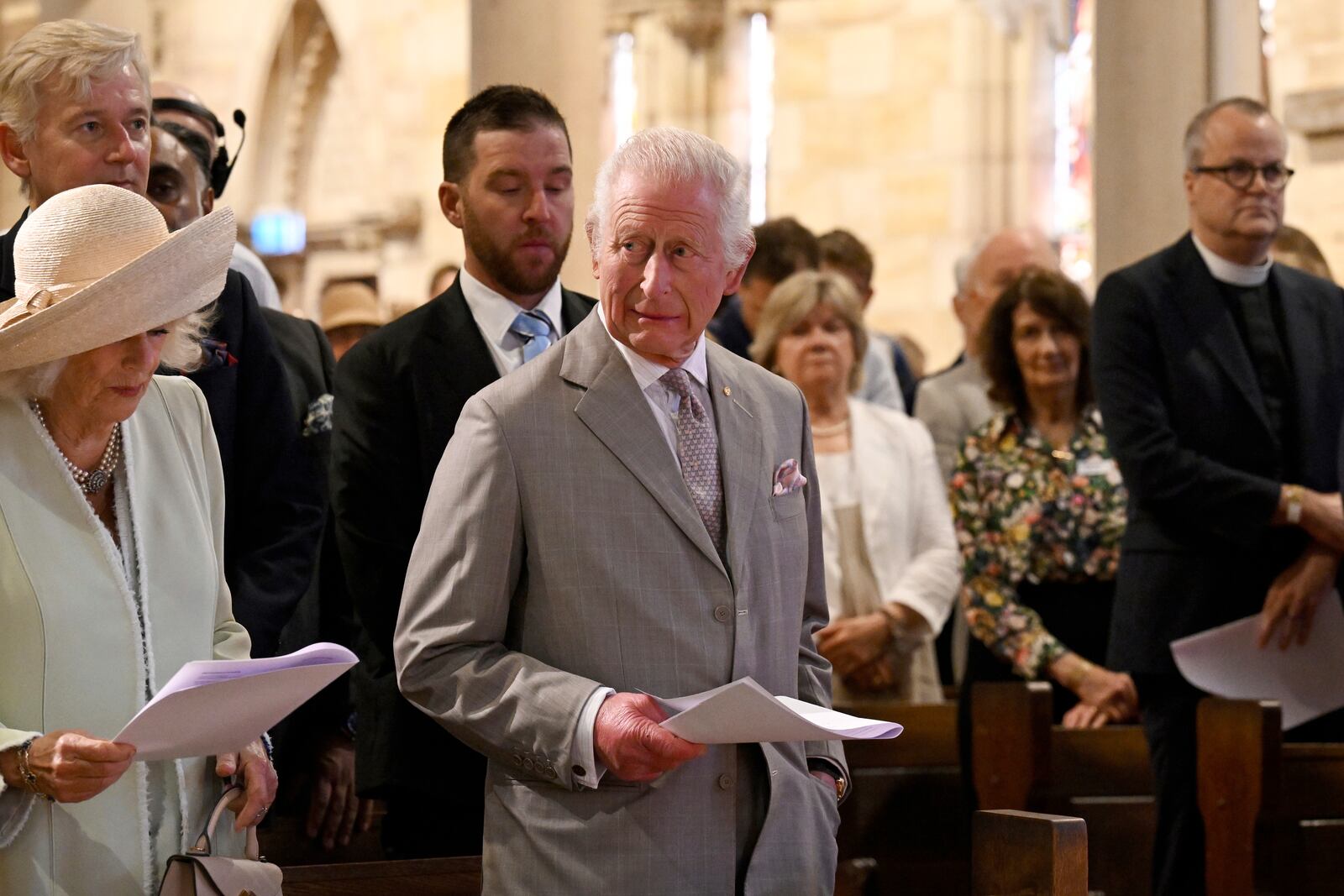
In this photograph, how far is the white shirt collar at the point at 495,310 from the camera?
416 centimetres

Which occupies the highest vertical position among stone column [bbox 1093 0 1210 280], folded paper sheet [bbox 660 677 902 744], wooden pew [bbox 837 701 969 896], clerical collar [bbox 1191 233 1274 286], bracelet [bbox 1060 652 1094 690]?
stone column [bbox 1093 0 1210 280]

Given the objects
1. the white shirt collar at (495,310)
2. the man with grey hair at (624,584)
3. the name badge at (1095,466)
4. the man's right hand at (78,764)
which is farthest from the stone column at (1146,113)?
the man's right hand at (78,764)

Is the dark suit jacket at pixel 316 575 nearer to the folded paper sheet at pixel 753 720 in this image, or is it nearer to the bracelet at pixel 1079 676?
the folded paper sheet at pixel 753 720

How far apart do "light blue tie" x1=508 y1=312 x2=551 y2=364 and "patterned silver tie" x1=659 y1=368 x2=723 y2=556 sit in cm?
105

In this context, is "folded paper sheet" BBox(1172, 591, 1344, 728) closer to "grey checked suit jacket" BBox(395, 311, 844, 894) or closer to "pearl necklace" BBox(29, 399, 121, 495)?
"grey checked suit jacket" BBox(395, 311, 844, 894)

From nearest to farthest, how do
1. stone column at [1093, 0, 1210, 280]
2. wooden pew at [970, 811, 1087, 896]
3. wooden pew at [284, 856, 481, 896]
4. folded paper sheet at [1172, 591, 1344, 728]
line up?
wooden pew at [970, 811, 1087, 896] → wooden pew at [284, 856, 481, 896] → folded paper sheet at [1172, 591, 1344, 728] → stone column at [1093, 0, 1210, 280]

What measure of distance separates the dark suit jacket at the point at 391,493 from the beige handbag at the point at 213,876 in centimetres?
80

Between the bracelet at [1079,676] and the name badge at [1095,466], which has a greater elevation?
the name badge at [1095,466]

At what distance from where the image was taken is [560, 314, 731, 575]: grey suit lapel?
301 centimetres

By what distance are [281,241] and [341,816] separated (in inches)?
502

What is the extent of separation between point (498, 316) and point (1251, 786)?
2307 mm

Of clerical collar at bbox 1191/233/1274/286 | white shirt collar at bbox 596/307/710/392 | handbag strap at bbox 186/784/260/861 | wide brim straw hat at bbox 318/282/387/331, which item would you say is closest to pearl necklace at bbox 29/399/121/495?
handbag strap at bbox 186/784/260/861

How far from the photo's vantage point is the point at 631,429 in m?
3.05

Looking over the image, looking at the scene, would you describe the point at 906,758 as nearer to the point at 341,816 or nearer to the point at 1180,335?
the point at 1180,335
